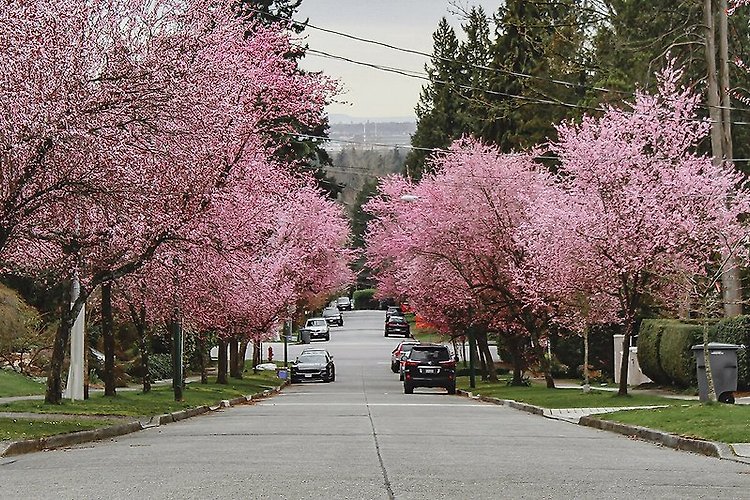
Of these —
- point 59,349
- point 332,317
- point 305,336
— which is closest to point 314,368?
point 59,349

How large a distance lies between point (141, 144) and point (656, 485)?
10.9 meters

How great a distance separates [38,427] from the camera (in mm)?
19953

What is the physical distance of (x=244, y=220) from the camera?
2803 centimetres

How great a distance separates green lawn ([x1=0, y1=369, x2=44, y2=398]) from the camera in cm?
3167

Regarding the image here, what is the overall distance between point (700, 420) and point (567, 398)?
11.6 meters

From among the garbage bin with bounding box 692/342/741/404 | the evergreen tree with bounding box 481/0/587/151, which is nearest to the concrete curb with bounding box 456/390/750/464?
the garbage bin with bounding box 692/342/741/404

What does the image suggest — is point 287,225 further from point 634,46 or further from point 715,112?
point 715,112

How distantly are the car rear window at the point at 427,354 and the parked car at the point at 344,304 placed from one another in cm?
9484

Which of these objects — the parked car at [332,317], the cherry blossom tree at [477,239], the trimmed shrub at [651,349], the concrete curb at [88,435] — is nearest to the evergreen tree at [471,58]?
the parked car at [332,317]

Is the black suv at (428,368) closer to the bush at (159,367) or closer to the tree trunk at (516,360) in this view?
the tree trunk at (516,360)

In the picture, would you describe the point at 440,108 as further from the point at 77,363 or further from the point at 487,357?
the point at 77,363

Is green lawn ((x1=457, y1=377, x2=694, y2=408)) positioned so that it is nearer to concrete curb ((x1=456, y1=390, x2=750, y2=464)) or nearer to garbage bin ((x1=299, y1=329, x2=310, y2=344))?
concrete curb ((x1=456, y1=390, x2=750, y2=464))

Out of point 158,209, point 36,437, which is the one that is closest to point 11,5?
point 158,209

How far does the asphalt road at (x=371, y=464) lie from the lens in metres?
11.6
